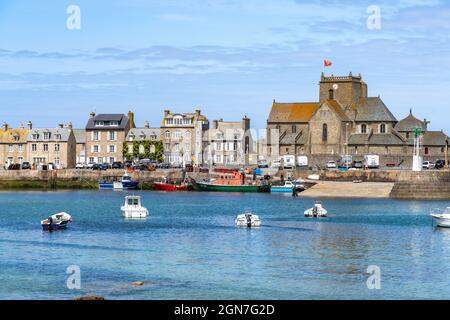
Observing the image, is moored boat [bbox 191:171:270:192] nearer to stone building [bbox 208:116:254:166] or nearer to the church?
the church

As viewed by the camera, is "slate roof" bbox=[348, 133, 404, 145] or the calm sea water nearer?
the calm sea water

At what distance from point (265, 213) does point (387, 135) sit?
203ft

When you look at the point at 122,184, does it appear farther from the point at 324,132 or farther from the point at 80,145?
the point at 324,132

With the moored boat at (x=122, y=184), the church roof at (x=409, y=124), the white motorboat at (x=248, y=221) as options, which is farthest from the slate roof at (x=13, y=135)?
the white motorboat at (x=248, y=221)

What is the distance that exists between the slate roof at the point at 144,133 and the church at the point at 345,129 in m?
17.7

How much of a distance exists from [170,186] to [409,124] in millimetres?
37301

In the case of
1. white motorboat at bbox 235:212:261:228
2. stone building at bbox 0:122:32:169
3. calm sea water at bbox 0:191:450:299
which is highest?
stone building at bbox 0:122:32:169

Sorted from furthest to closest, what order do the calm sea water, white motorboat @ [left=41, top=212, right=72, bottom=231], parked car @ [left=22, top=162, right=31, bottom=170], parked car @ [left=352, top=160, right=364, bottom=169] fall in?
parked car @ [left=22, top=162, right=31, bottom=170]
parked car @ [left=352, top=160, right=364, bottom=169]
white motorboat @ [left=41, top=212, right=72, bottom=231]
the calm sea water

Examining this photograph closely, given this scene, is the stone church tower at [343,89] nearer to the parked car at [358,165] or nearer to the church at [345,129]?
the church at [345,129]

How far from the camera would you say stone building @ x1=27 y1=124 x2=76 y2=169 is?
158750mm

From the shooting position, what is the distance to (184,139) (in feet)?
514

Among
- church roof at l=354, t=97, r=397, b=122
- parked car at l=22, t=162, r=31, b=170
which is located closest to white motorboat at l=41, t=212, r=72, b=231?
parked car at l=22, t=162, r=31, b=170

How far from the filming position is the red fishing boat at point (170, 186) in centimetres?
13675

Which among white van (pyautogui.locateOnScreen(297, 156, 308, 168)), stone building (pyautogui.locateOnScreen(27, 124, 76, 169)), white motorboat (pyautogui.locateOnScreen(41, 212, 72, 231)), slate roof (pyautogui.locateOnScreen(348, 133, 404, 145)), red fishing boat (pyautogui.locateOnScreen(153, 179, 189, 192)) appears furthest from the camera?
stone building (pyautogui.locateOnScreen(27, 124, 76, 169))
